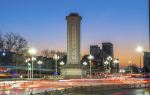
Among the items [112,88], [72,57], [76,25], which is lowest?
[112,88]

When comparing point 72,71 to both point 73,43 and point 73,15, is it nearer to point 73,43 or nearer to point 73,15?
point 73,43

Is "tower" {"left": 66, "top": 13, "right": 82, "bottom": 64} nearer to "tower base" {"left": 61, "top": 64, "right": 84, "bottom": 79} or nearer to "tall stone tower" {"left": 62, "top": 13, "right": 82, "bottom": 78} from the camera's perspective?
"tall stone tower" {"left": 62, "top": 13, "right": 82, "bottom": 78}

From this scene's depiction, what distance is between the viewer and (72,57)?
11244cm

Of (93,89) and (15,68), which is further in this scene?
(15,68)

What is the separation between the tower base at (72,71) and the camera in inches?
4235

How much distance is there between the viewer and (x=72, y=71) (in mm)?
108500

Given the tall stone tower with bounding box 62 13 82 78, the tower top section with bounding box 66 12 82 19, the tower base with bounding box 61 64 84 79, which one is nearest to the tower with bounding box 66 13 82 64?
the tall stone tower with bounding box 62 13 82 78

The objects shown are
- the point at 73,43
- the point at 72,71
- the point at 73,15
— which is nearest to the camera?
the point at 72,71

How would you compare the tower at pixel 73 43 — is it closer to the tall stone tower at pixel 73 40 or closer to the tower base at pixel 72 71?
the tall stone tower at pixel 73 40

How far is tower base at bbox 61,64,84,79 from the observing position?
10756 centimetres

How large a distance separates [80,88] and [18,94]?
13.2 m

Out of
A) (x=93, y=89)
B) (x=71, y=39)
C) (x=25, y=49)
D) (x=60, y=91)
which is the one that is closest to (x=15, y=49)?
(x=25, y=49)

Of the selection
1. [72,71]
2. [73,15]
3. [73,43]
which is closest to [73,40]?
[73,43]

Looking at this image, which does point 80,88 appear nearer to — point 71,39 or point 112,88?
point 112,88
